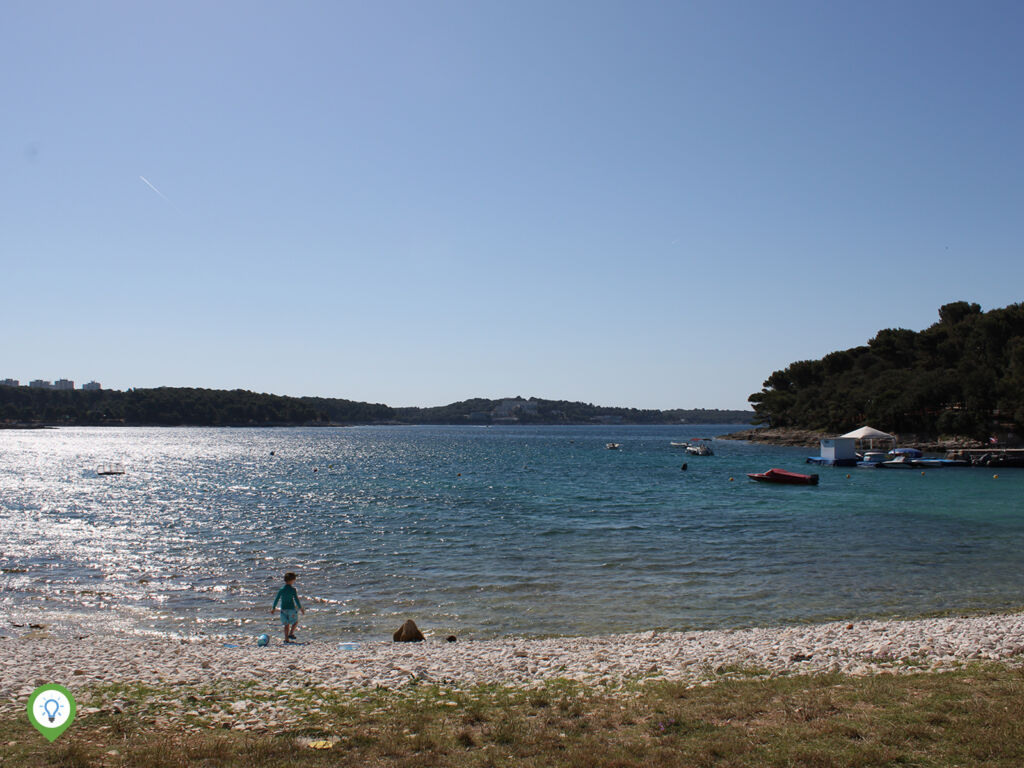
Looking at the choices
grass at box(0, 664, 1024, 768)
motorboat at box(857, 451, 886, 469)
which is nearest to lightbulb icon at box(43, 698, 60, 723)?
grass at box(0, 664, 1024, 768)

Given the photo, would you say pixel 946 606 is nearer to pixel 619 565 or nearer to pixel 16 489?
pixel 619 565

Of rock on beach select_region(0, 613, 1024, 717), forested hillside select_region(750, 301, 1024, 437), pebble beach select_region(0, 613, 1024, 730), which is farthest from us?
forested hillside select_region(750, 301, 1024, 437)

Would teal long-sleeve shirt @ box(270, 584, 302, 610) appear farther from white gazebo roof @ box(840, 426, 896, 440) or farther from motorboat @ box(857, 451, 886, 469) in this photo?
white gazebo roof @ box(840, 426, 896, 440)

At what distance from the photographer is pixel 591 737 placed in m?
8.07

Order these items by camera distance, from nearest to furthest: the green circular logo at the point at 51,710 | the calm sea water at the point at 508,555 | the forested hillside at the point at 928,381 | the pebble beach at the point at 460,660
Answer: the green circular logo at the point at 51,710, the pebble beach at the point at 460,660, the calm sea water at the point at 508,555, the forested hillside at the point at 928,381

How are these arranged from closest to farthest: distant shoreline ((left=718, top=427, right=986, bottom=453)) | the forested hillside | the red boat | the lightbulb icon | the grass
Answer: the grass → the lightbulb icon → the red boat → the forested hillside → distant shoreline ((left=718, top=427, right=986, bottom=453))

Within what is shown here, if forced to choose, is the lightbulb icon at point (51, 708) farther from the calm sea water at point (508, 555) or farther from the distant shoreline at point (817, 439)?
the distant shoreline at point (817, 439)

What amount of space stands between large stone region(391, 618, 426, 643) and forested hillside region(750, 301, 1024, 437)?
8982 cm

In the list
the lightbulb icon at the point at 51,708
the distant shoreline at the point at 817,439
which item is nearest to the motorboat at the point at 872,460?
the distant shoreline at the point at 817,439

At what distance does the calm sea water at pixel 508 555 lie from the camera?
755 inches

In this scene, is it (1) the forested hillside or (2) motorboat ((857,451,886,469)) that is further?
(1) the forested hillside

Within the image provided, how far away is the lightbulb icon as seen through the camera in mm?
9039

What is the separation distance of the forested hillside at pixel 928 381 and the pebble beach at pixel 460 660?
281 ft

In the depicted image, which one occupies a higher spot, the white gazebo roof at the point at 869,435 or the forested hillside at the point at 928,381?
the forested hillside at the point at 928,381
